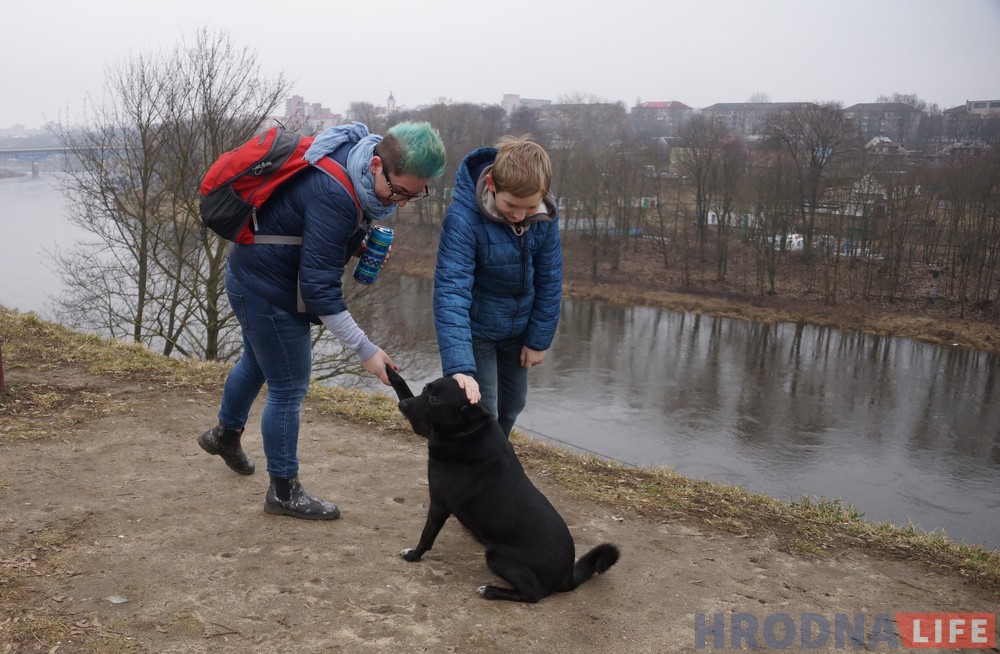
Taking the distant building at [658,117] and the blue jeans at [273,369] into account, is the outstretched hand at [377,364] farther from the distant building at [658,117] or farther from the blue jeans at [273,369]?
the distant building at [658,117]

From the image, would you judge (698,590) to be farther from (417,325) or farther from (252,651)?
(417,325)

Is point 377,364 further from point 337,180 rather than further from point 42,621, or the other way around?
point 42,621

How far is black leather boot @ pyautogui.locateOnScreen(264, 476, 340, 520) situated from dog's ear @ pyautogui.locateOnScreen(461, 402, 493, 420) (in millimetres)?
1044

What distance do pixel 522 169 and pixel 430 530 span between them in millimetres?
1493

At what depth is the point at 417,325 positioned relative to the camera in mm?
24203

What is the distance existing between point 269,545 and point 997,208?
35618 mm

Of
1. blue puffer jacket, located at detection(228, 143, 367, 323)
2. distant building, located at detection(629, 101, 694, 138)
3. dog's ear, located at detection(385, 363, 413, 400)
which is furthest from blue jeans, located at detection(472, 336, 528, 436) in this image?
distant building, located at detection(629, 101, 694, 138)

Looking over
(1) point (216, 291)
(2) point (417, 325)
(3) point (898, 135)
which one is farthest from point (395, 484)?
(3) point (898, 135)

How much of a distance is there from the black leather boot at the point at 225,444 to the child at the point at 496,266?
4.16ft

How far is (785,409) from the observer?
70.0 feet

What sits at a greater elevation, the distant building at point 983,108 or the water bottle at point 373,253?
the distant building at point 983,108

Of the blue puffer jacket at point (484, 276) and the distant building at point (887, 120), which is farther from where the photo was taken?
the distant building at point (887, 120)

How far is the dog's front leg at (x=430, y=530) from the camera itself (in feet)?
10.4

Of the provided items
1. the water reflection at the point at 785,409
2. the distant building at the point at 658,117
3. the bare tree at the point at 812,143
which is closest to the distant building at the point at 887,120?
the bare tree at the point at 812,143
